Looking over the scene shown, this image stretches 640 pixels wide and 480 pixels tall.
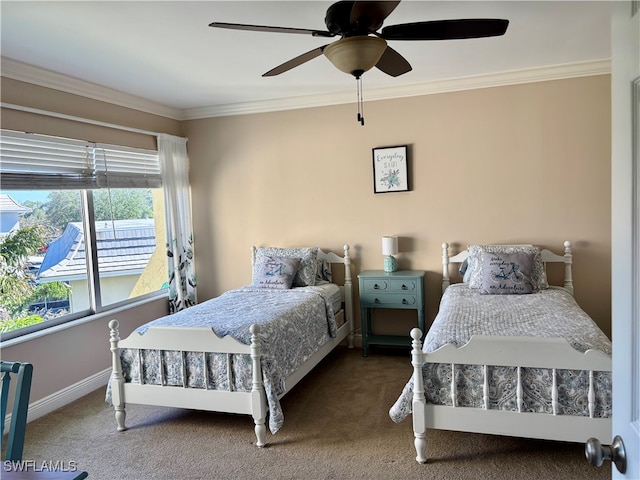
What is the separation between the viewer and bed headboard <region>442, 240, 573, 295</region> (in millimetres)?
3832

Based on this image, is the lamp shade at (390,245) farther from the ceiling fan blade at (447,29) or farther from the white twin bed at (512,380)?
the ceiling fan blade at (447,29)

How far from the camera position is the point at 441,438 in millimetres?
2754

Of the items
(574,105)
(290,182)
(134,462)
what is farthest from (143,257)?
(574,105)

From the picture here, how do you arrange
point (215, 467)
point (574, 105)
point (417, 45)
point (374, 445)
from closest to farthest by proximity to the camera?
point (215, 467)
point (374, 445)
point (417, 45)
point (574, 105)

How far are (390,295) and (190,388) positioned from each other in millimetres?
1913

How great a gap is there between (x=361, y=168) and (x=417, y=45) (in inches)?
57.5

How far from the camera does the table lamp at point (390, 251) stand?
419cm

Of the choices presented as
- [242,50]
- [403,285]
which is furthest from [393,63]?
[403,285]

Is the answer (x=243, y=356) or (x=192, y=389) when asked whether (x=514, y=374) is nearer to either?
(x=243, y=356)

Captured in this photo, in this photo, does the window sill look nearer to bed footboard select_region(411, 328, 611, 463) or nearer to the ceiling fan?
the ceiling fan

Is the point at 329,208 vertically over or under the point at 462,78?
under

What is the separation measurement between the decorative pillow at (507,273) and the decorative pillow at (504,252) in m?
0.06

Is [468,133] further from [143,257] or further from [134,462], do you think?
[134,462]

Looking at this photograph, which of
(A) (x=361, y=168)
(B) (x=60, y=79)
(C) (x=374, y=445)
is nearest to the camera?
(C) (x=374, y=445)
